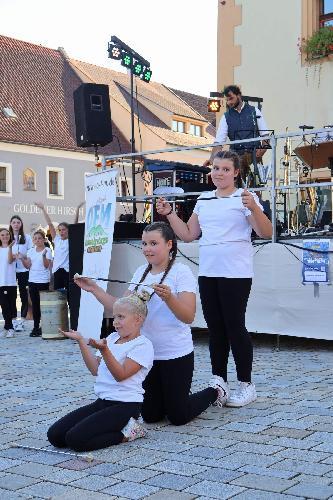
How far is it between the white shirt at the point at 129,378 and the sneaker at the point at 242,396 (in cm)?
98

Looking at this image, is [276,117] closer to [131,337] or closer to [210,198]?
[210,198]

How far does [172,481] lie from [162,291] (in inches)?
45.1

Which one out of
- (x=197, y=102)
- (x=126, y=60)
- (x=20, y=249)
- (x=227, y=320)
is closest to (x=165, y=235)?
(x=227, y=320)

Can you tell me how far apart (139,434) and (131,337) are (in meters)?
0.56

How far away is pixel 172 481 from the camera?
3.78 metres

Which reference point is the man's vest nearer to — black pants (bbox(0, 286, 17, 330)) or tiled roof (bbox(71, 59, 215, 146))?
black pants (bbox(0, 286, 17, 330))

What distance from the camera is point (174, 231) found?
5.47 m

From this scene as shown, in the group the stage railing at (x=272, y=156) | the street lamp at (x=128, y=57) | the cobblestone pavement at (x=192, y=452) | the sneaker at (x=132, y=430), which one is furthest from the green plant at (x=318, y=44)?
the sneaker at (x=132, y=430)

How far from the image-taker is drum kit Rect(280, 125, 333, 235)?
9.27 meters

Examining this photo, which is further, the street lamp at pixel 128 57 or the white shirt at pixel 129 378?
the street lamp at pixel 128 57

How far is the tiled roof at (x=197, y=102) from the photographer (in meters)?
49.8

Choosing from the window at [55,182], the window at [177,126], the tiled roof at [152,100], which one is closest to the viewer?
the window at [55,182]

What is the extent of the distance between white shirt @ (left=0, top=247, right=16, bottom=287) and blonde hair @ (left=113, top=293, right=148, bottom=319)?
607 centimetres

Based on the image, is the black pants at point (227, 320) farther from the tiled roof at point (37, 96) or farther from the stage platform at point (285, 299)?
the tiled roof at point (37, 96)
